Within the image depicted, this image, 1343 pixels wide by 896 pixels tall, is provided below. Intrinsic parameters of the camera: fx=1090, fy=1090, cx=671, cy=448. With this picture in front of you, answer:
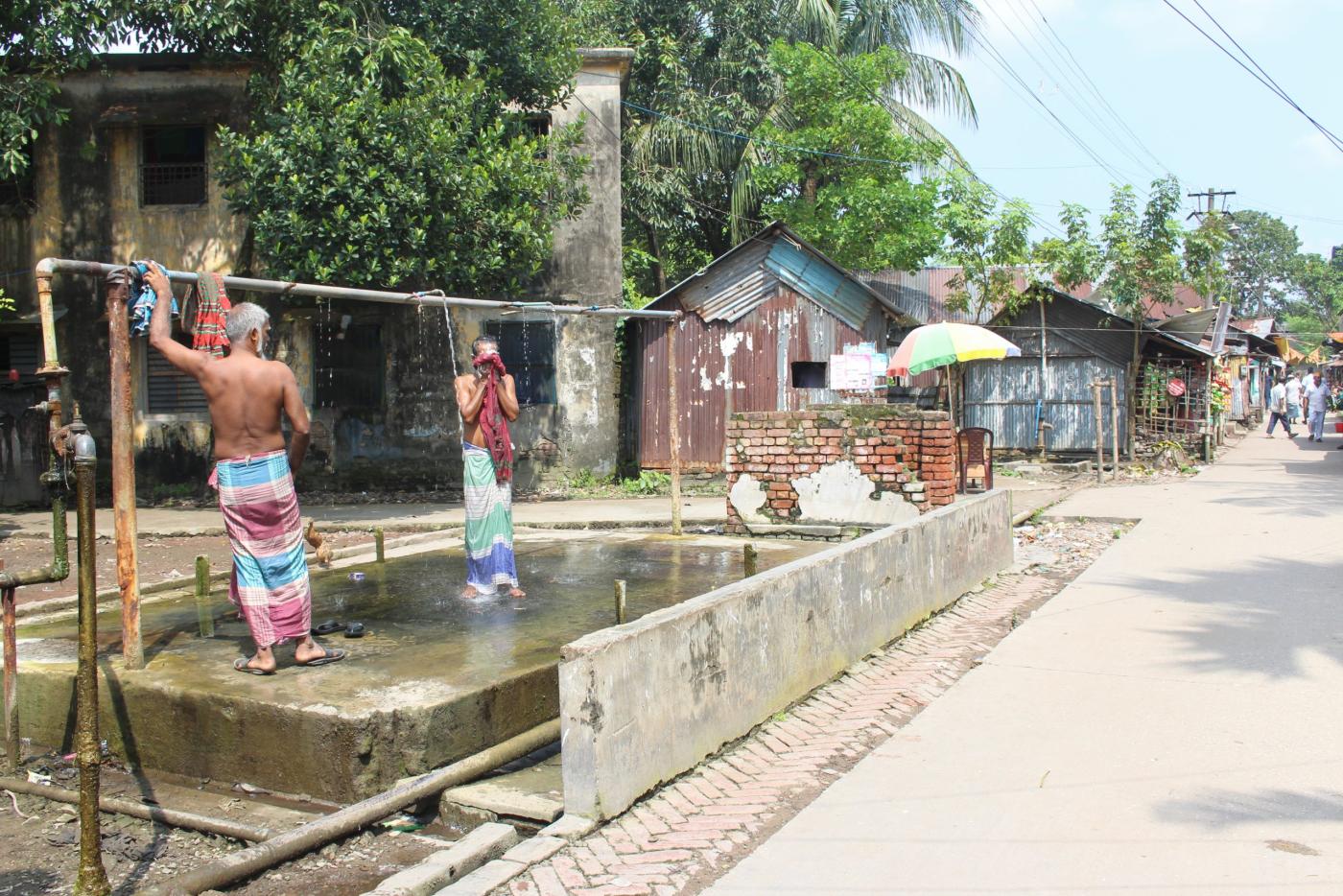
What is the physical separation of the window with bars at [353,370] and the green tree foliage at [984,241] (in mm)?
11410

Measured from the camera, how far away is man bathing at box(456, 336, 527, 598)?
6785 millimetres

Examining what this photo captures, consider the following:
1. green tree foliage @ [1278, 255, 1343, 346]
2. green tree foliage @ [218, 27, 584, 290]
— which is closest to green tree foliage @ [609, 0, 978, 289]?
green tree foliage @ [218, 27, 584, 290]

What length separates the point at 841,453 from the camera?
9719mm

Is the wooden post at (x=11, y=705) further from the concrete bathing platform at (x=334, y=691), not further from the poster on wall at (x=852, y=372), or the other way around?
the poster on wall at (x=852, y=372)

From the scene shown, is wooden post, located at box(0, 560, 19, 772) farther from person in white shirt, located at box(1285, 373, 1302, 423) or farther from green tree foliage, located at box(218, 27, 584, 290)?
person in white shirt, located at box(1285, 373, 1302, 423)

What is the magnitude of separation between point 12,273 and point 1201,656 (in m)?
A: 16.6

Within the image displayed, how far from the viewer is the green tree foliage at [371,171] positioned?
527 inches

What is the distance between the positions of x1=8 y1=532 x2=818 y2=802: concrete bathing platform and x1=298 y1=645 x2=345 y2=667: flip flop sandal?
0.05m

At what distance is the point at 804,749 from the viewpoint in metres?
4.80

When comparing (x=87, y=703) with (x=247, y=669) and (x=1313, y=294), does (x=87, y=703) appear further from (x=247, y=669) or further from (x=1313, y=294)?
(x=1313, y=294)

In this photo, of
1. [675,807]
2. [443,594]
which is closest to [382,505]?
[443,594]

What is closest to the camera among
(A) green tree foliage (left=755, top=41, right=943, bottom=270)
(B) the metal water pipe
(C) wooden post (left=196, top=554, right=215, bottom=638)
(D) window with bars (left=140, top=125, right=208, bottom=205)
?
(B) the metal water pipe

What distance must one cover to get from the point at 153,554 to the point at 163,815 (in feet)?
27.8

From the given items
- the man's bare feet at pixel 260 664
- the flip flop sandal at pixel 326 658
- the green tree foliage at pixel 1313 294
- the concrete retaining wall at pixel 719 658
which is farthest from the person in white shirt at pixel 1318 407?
the green tree foliage at pixel 1313 294
